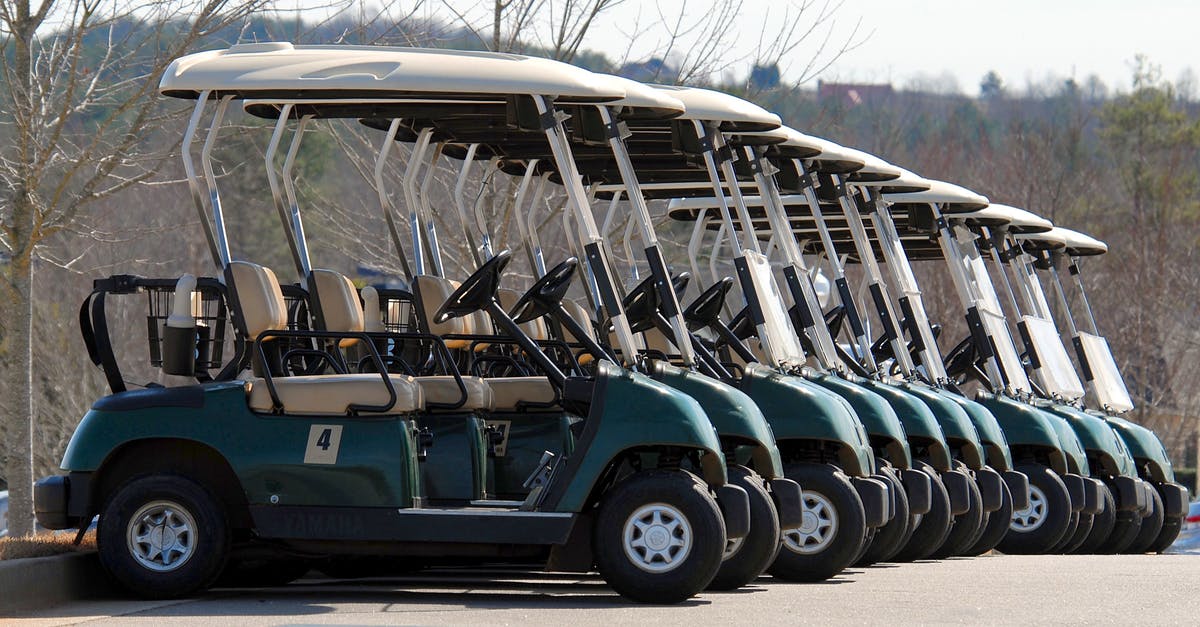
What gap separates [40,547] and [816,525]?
3718 mm

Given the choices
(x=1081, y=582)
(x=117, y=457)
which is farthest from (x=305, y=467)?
(x=1081, y=582)

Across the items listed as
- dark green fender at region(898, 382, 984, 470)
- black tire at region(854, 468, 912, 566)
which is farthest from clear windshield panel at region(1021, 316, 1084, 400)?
black tire at region(854, 468, 912, 566)

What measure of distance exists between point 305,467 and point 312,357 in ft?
3.70

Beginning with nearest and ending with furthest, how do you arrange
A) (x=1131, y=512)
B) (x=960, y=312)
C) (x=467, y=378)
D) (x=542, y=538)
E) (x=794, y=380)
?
1. (x=542, y=538)
2. (x=467, y=378)
3. (x=794, y=380)
4. (x=1131, y=512)
5. (x=960, y=312)

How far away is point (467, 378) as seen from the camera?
→ 8.87 meters

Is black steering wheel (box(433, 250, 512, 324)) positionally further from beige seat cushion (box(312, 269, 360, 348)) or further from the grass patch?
the grass patch

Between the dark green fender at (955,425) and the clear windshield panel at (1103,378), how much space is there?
4285 mm

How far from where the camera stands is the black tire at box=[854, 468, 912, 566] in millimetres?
10070

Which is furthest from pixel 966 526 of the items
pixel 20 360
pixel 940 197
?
pixel 20 360

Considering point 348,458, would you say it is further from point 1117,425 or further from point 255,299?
point 1117,425

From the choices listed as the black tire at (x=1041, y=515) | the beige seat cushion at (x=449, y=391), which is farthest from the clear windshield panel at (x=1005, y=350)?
the beige seat cushion at (x=449, y=391)

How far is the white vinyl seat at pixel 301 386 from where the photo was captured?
8.15m

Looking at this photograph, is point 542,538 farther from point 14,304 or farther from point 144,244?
point 144,244

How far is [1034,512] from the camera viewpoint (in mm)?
12594
